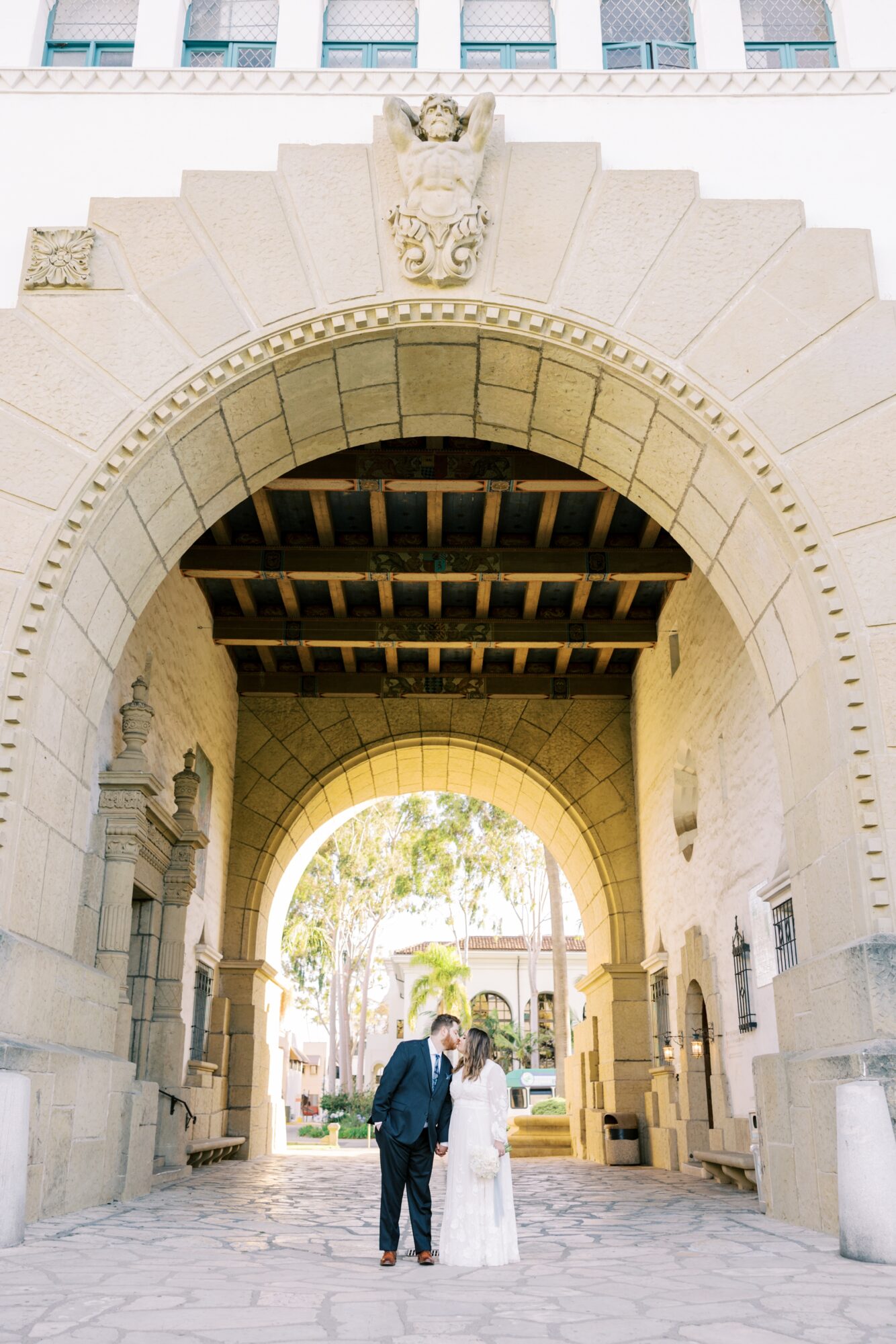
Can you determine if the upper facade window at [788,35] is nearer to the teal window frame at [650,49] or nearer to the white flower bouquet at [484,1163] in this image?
the teal window frame at [650,49]

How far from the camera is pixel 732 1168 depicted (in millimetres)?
8352

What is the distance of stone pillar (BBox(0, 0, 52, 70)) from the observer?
7004mm

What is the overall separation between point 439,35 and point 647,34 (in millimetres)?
1361

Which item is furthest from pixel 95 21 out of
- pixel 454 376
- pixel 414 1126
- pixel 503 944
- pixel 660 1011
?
pixel 503 944

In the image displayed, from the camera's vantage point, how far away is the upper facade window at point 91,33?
7148 mm

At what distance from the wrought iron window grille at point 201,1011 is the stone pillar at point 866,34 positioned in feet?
31.3

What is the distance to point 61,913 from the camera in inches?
230

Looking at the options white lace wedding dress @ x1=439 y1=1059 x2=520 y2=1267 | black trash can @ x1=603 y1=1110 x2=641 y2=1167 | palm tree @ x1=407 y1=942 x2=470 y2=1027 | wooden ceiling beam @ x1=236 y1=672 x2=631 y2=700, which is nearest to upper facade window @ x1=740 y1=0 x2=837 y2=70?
white lace wedding dress @ x1=439 y1=1059 x2=520 y2=1267

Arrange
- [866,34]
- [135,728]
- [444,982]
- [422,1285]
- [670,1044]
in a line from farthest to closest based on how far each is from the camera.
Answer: [444,982]
[670,1044]
[135,728]
[866,34]
[422,1285]

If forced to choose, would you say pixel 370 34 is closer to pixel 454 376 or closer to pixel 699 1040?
pixel 454 376

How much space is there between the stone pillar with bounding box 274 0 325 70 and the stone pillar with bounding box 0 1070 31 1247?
5.92 meters

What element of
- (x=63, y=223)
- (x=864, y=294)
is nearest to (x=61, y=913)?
(x=63, y=223)

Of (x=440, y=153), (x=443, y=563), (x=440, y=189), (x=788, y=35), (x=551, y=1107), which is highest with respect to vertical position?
(x=788, y=35)

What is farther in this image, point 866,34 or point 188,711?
point 188,711
